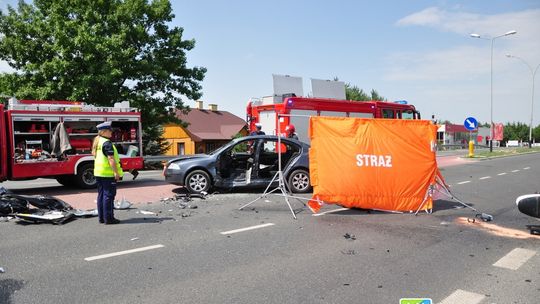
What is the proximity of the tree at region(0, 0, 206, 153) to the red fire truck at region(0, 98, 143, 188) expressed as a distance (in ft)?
34.5

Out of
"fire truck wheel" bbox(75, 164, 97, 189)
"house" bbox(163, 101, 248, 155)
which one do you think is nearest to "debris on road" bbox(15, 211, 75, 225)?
"fire truck wheel" bbox(75, 164, 97, 189)

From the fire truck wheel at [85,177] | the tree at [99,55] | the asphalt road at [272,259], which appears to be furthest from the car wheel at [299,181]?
the tree at [99,55]

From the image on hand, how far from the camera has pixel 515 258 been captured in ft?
18.2

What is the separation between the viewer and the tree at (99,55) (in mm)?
22609

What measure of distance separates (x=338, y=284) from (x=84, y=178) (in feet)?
31.6

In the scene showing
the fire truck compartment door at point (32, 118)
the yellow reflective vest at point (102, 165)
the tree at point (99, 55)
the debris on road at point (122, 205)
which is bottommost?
the debris on road at point (122, 205)

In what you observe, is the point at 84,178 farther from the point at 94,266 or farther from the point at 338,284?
the point at 338,284

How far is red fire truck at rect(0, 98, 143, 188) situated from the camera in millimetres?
11289

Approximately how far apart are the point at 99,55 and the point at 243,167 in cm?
1501

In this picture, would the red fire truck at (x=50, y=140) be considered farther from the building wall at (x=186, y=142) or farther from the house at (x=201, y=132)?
the building wall at (x=186, y=142)

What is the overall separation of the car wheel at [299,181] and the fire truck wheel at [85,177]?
559 cm

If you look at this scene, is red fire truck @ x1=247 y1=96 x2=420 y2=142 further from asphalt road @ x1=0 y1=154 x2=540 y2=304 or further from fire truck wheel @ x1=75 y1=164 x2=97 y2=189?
asphalt road @ x1=0 y1=154 x2=540 y2=304

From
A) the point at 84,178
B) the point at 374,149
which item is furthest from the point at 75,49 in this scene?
the point at 374,149

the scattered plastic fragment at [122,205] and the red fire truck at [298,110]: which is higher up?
the red fire truck at [298,110]
